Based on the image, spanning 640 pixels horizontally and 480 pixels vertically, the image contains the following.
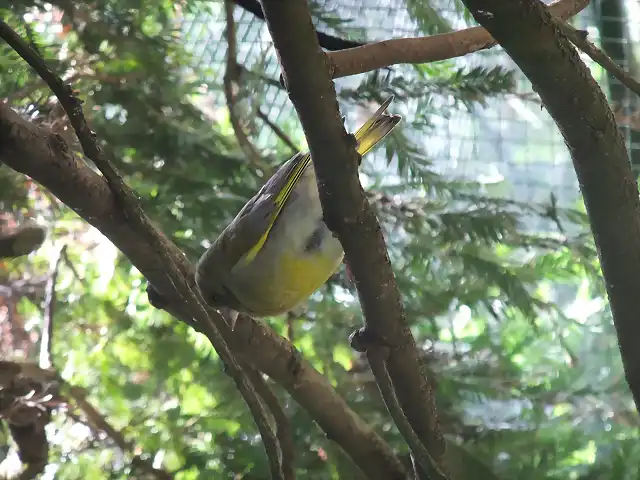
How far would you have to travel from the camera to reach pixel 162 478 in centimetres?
65

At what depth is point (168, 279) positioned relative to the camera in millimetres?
498

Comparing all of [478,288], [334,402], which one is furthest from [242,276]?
[478,288]

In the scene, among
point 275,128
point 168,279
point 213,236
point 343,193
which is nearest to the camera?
point 343,193

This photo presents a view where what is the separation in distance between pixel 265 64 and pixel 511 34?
536 millimetres

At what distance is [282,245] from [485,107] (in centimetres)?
39

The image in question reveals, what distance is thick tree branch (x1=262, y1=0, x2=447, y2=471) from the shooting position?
10.9 inches

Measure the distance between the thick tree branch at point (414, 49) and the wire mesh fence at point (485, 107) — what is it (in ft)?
1.09

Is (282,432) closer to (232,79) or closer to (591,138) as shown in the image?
(591,138)

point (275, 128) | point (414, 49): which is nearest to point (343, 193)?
point (414, 49)

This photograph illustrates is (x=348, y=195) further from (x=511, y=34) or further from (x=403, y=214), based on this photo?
(x=403, y=214)

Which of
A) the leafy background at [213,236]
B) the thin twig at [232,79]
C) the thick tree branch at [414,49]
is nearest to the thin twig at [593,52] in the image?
the thick tree branch at [414,49]

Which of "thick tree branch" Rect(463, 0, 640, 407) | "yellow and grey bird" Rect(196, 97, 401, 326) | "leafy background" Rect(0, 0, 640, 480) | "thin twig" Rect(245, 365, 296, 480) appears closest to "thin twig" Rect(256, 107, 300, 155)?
"leafy background" Rect(0, 0, 640, 480)

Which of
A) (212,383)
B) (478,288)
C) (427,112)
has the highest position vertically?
(427,112)

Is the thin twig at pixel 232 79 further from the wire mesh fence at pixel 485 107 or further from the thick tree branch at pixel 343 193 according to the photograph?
the thick tree branch at pixel 343 193
